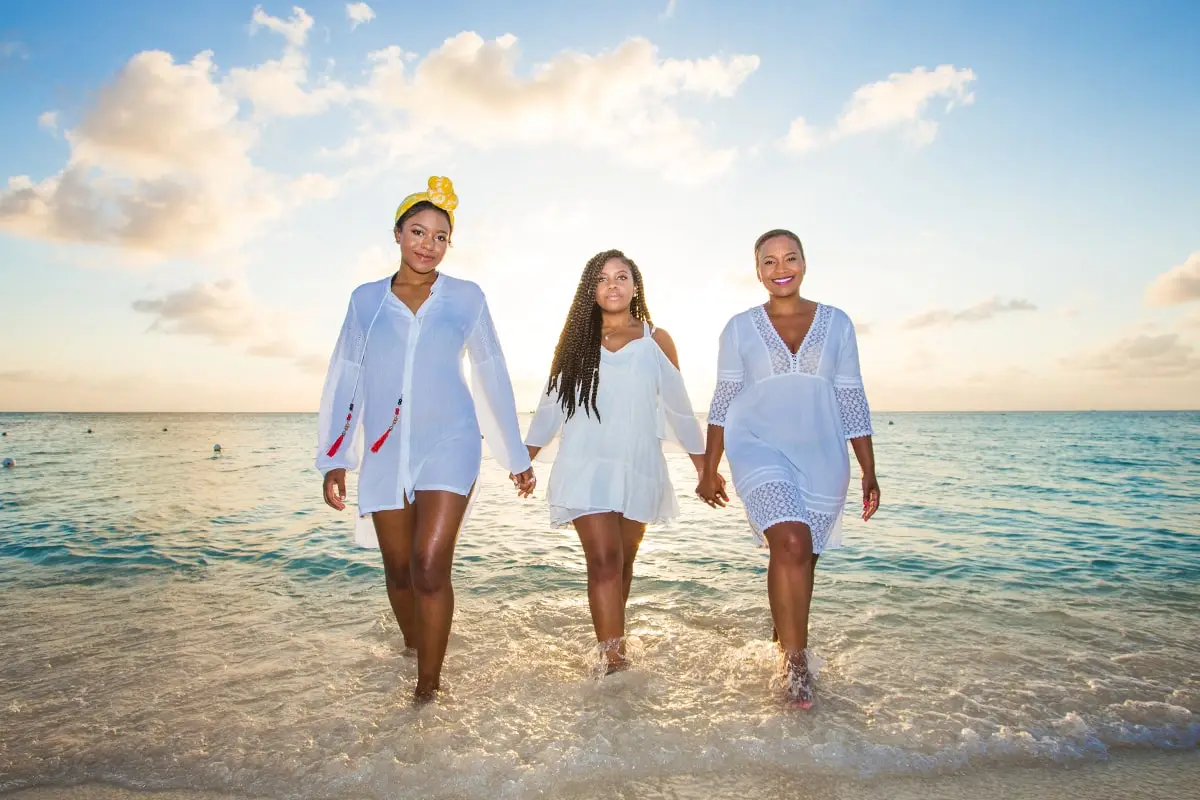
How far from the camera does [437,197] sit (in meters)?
4.21

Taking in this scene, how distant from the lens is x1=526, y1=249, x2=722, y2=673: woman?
4.52 metres

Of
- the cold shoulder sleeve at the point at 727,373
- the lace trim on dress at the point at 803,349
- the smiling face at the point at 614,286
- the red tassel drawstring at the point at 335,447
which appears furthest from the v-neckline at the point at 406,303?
the lace trim on dress at the point at 803,349

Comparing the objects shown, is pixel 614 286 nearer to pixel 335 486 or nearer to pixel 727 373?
pixel 727 373

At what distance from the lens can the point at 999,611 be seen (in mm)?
6223

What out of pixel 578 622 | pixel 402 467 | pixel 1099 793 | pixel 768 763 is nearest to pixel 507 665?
pixel 578 622

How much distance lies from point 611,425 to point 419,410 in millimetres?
1273

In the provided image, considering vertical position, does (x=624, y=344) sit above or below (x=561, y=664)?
above

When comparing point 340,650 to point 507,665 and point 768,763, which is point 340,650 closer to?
point 507,665

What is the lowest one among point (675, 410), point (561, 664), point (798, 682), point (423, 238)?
point (561, 664)

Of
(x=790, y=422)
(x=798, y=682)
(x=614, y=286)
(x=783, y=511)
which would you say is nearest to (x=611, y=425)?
(x=614, y=286)

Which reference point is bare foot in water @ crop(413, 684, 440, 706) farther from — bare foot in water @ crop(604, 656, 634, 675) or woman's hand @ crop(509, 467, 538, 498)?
woman's hand @ crop(509, 467, 538, 498)

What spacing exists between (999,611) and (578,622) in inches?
144

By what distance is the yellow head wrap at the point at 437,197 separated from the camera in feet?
13.7

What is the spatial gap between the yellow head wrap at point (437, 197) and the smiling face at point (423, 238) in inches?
1.9
